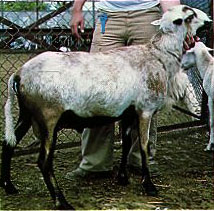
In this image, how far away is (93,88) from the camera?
3363 millimetres

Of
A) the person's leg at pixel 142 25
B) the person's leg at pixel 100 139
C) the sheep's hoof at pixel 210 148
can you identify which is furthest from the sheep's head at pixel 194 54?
the person's leg at pixel 100 139

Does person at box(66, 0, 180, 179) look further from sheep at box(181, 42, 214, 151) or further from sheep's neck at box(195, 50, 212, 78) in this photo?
sheep's neck at box(195, 50, 212, 78)

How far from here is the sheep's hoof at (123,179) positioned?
13.1 feet

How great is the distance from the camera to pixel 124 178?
398cm

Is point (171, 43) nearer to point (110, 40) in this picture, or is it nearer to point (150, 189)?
point (110, 40)

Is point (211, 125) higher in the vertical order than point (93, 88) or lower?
lower

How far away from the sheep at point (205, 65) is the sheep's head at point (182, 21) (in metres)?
1.69

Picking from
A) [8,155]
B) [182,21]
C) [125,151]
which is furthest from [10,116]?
[182,21]

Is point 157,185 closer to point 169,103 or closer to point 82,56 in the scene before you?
point 169,103

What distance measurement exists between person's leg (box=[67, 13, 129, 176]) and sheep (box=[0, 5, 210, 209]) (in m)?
0.31

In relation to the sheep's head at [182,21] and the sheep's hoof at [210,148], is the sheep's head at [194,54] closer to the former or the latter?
the sheep's hoof at [210,148]

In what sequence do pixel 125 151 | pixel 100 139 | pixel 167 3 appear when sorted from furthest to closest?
pixel 100 139
pixel 125 151
pixel 167 3

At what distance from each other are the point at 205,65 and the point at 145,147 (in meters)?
2.35

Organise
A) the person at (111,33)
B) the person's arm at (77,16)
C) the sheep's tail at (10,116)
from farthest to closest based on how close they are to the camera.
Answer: the person at (111,33) < the person's arm at (77,16) < the sheep's tail at (10,116)
